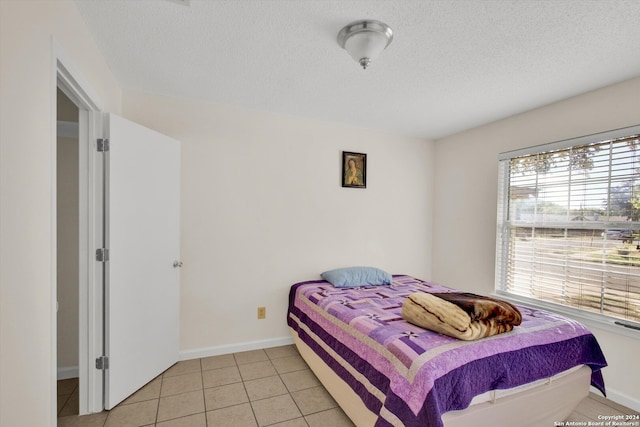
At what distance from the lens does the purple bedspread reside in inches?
55.2

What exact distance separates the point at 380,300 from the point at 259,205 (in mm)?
1493

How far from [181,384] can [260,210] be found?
162 centimetres

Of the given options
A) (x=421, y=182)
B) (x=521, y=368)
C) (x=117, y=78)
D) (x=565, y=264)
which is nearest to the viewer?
(x=521, y=368)

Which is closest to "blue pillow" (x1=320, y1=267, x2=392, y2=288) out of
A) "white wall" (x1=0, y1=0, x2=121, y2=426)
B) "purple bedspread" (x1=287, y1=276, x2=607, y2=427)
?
"purple bedspread" (x1=287, y1=276, x2=607, y2=427)

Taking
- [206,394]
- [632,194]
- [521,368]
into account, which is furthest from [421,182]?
[206,394]

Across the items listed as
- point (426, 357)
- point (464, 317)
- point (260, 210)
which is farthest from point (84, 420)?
point (464, 317)

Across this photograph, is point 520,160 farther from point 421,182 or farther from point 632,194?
point 421,182

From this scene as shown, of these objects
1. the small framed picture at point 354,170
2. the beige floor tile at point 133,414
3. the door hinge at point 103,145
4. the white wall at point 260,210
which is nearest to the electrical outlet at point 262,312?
the white wall at point 260,210

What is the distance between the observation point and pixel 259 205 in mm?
3033

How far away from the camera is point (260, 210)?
3.04m

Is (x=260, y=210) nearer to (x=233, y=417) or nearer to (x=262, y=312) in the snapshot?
(x=262, y=312)

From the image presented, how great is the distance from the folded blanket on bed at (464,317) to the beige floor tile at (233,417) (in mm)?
1242

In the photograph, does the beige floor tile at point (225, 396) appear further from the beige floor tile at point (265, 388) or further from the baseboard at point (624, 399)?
the baseboard at point (624, 399)

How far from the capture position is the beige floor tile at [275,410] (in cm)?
196
